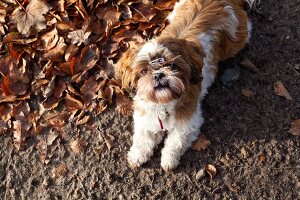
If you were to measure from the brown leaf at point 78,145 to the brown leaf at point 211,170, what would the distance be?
5.05 ft

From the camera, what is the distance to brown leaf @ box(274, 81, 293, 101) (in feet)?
18.4

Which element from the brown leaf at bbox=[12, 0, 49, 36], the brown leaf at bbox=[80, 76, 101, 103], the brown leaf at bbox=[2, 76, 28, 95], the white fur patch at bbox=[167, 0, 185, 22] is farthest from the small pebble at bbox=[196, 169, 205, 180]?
the brown leaf at bbox=[12, 0, 49, 36]

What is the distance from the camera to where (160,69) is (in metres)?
4.13

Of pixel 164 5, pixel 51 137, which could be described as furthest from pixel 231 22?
pixel 51 137

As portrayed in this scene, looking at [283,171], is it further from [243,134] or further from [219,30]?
[219,30]

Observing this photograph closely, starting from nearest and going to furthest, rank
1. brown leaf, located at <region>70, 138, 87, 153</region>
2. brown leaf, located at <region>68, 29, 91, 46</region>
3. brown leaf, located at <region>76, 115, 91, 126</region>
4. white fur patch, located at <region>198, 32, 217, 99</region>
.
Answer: white fur patch, located at <region>198, 32, 217, 99</region> < brown leaf, located at <region>70, 138, 87, 153</region> < brown leaf, located at <region>76, 115, 91, 126</region> < brown leaf, located at <region>68, 29, 91, 46</region>

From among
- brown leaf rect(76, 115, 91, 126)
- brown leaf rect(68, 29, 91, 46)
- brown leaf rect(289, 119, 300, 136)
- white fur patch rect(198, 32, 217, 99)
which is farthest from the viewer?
brown leaf rect(68, 29, 91, 46)

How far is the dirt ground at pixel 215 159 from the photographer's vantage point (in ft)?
17.2

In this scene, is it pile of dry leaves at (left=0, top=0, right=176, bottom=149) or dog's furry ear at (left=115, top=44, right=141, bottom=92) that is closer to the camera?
dog's furry ear at (left=115, top=44, right=141, bottom=92)

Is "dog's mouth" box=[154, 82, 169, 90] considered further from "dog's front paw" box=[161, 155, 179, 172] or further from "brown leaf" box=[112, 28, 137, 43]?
"brown leaf" box=[112, 28, 137, 43]

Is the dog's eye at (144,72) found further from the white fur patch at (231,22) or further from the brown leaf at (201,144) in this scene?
the brown leaf at (201,144)

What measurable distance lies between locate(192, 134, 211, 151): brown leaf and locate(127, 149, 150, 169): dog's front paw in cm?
60

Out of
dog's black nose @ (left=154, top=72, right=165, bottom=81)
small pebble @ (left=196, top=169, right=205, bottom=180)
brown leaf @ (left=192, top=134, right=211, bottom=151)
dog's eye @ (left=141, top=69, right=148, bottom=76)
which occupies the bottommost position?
small pebble @ (left=196, top=169, right=205, bottom=180)

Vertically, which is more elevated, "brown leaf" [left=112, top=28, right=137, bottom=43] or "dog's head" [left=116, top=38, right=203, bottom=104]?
"dog's head" [left=116, top=38, right=203, bottom=104]
